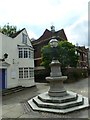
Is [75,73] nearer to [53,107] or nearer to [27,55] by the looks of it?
[27,55]

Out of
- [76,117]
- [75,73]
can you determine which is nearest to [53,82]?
[76,117]

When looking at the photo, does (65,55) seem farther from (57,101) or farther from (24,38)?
(57,101)

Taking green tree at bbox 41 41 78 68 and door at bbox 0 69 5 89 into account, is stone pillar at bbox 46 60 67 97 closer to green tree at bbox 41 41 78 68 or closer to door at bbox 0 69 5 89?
door at bbox 0 69 5 89

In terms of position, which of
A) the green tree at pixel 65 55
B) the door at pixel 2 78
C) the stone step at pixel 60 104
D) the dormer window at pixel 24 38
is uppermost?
the dormer window at pixel 24 38

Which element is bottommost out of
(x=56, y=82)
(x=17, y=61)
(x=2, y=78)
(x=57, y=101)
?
(x=57, y=101)

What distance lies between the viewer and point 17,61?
23688 millimetres

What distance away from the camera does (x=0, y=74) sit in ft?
67.5

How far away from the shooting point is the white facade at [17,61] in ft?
69.8

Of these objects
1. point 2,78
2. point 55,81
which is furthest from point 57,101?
point 2,78

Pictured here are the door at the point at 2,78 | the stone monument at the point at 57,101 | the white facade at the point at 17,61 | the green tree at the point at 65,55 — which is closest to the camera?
the stone monument at the point at 57,101

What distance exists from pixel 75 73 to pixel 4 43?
17781 millimetres

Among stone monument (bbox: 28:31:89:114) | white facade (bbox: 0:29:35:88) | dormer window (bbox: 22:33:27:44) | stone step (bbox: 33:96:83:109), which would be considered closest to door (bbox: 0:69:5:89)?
white facade (bbox: 0:29:35:88)

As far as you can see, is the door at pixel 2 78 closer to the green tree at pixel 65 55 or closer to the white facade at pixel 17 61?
the white facade at pixel 17 61

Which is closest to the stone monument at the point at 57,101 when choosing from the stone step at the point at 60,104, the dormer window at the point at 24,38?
the stone step at the point at 60,104
